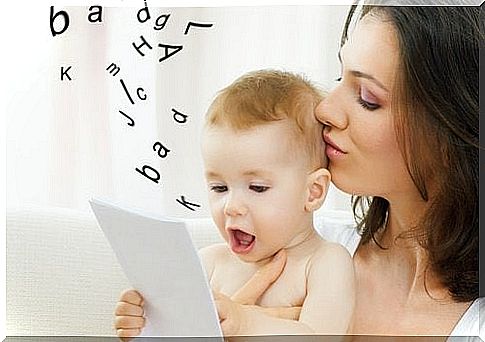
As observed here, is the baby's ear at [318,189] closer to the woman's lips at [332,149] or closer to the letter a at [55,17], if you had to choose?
the woman's lips at [332,149]

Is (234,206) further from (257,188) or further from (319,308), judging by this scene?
(319,308)

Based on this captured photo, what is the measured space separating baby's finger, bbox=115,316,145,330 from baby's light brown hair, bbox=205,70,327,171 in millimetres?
394

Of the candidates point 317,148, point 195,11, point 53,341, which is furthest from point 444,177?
point 53,341

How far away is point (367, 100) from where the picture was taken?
160 cm

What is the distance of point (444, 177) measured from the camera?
1.61m

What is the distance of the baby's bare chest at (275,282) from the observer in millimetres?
1616

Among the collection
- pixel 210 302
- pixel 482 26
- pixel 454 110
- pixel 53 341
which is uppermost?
pixel 482 26

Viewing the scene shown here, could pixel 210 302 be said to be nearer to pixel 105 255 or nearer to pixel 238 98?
pixel 105 255

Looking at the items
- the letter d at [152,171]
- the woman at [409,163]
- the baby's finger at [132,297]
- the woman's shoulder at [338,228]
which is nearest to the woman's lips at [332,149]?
the woman at [409,163]

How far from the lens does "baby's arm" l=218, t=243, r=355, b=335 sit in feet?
5.31

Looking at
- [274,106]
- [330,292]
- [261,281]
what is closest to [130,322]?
[261,281]

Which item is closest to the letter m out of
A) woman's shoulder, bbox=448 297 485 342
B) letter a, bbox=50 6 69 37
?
letter a, bbox=50 6 69 37

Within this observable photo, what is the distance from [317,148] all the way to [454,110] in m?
0.26

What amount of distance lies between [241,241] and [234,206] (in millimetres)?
68
